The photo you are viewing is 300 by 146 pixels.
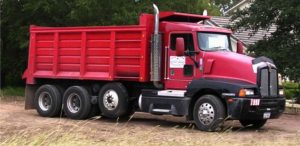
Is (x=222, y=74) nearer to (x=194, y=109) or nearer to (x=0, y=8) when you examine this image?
(x=194, y=109)

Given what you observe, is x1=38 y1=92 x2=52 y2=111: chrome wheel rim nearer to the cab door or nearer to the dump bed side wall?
the dump bed side wall

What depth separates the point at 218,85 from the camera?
14188mm

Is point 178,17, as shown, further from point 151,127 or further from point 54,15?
point 54,15

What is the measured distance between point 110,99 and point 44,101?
2749 mm

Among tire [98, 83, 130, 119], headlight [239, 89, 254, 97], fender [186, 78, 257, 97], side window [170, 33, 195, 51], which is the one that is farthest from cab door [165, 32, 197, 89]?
headlight [239, 89, 254, 97]

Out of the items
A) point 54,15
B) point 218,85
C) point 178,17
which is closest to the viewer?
point 218,85

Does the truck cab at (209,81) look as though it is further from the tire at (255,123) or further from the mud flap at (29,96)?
the mud flap at (29,96)

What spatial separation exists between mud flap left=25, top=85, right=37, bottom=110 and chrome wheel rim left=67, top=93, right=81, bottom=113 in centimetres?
171

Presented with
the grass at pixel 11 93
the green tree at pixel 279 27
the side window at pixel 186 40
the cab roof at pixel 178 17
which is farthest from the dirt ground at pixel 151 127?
the grass at pixel 11 93

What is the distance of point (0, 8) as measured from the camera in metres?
27.4

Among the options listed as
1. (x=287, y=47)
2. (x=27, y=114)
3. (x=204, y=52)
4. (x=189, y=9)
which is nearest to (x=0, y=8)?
(x=189, y=9)

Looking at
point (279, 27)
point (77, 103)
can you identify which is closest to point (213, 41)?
point (77, 103)

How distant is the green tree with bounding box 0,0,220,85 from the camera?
24.0 metres

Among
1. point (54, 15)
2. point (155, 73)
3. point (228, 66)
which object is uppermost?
point (54, 15)
